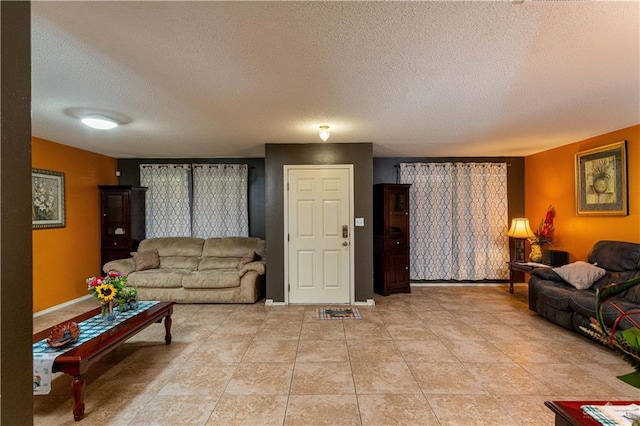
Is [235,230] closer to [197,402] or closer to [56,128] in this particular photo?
[56,128]

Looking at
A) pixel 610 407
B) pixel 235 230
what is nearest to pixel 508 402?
pixel 610 407

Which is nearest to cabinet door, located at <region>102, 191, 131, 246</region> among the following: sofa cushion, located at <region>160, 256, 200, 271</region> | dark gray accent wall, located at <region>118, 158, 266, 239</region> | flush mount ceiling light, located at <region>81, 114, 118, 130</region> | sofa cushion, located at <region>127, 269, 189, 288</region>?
dark gray accent wall, located at <region>118, 158, 266, 239</region>

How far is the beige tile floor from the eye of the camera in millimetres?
2131

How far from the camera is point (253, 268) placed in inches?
191

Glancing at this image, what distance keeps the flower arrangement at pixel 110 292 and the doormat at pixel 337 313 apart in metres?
2.25

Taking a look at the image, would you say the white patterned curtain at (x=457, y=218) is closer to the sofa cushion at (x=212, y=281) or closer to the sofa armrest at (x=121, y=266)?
the sofa cushion at (x=212, y=281)

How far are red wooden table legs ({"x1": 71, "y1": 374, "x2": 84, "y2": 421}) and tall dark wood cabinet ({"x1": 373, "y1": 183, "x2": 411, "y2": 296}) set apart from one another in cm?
410

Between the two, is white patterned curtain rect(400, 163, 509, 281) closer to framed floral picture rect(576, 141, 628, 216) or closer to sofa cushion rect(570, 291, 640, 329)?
framed floral picture rect(576, 141, 628, 216)

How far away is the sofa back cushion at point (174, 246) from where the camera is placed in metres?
5.34

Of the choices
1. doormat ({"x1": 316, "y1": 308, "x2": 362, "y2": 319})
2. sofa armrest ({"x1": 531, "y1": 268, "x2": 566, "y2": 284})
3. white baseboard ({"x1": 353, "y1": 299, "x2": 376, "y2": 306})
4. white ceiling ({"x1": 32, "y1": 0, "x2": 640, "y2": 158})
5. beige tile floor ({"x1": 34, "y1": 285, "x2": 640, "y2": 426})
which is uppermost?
white ceiling ({"x1": 32, "y1": 0, "x2": 640, "y2": 158})

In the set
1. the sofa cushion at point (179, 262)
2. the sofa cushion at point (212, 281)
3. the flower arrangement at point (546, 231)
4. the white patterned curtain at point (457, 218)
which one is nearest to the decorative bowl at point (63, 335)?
the sofa cushion at point (212, 281)

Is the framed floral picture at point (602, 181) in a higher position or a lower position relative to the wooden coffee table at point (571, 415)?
higher

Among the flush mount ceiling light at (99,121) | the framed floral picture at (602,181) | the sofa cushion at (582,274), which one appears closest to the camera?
the flush mount ceiling light at (99,121)

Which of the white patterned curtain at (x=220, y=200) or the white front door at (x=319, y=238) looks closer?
the white front door at (x=319, y=238)
